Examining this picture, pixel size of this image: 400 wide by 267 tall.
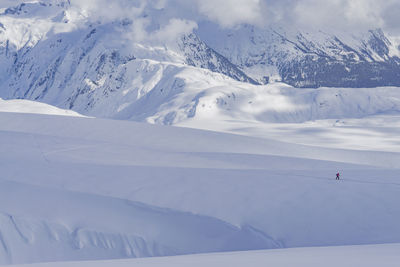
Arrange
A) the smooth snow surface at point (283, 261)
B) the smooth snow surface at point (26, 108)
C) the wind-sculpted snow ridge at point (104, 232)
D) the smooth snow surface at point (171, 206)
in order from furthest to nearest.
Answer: the smooth snow surface at point (26, 108), the smooth snow surface at point (171, 206), the wind-sculpted snow ridge at point (104, 232), the smooth snow surface at point (283, 261)

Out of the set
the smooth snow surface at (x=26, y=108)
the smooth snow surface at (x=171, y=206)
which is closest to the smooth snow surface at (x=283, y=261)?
the smooth snow surface at (x=171, y=206)

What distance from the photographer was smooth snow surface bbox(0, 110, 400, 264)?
1586 centimetres

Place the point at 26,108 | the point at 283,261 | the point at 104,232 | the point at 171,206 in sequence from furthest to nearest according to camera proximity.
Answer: the point at 26,108
the point at 171,206
the point at 104,232
the point at 283,261

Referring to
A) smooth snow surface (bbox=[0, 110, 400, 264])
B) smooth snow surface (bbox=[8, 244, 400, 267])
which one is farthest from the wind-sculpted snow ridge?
smooth snow surface (bbox=[8, 244, 400, 267])

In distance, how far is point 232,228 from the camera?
1673 centimetres

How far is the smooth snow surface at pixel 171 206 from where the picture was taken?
15.9m

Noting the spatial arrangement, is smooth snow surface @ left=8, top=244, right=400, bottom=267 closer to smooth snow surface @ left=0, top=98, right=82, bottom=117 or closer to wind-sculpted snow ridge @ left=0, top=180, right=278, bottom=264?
wind-sculpted snow ridge @ left=0, top=180, right=278, bottom=264

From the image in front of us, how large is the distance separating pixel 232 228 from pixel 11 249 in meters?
6.98

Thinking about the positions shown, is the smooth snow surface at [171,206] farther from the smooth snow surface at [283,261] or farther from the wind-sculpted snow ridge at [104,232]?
the smooth snow surface at [283,261]

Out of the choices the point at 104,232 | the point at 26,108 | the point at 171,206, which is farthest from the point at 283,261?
the point at 26,108

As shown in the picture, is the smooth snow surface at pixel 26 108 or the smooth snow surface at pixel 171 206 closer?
the smooth snow surface at pixel 171 206

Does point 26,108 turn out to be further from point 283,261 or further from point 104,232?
point 283,261

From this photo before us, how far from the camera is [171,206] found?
18.4 metres

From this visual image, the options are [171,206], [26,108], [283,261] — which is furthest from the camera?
[26,108]
